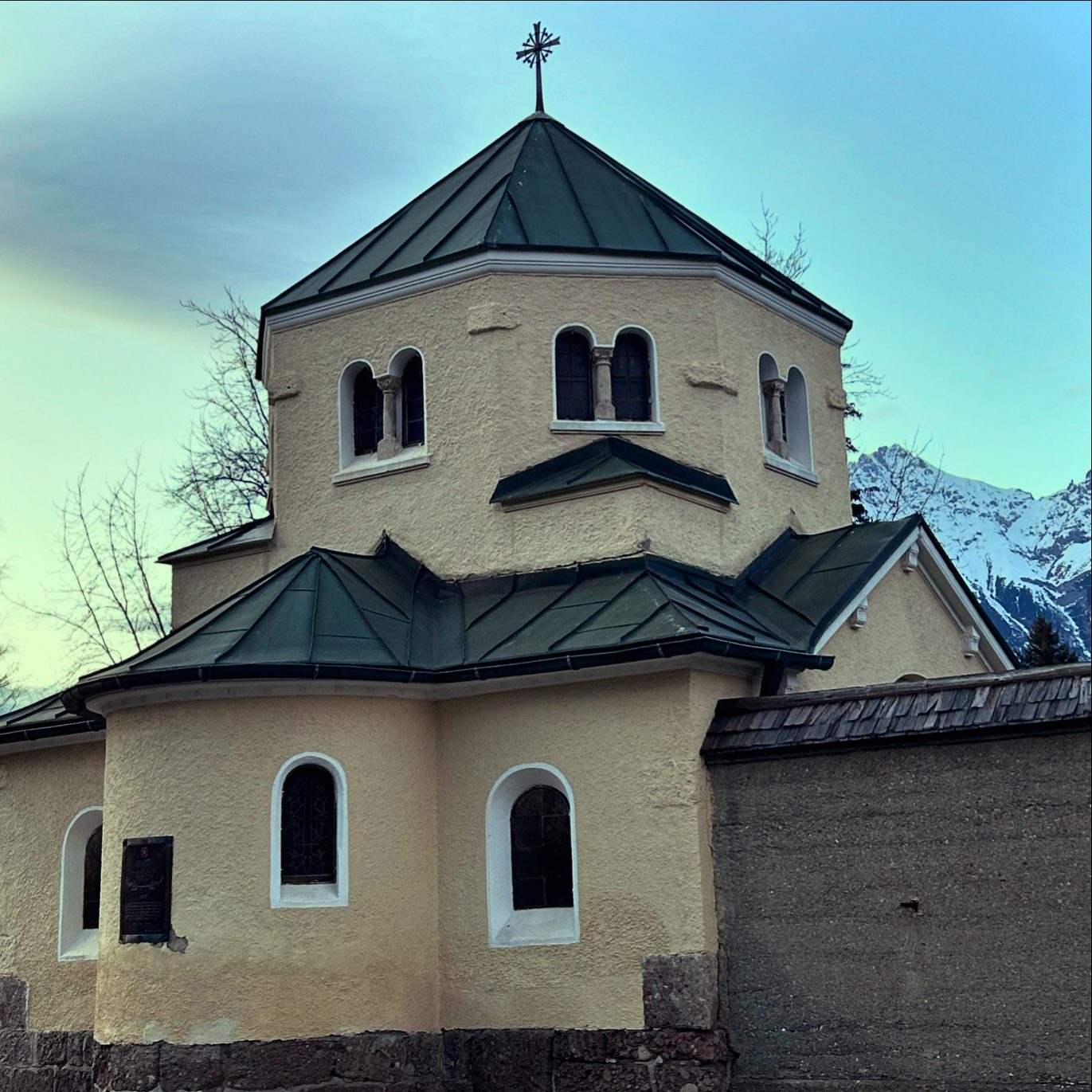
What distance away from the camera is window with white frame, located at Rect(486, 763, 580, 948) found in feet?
42.2

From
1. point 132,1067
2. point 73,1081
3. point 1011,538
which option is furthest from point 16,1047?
point 1011,538

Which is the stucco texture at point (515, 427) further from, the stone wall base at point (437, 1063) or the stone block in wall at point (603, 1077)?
the stone block in wall at point (603, 1077)

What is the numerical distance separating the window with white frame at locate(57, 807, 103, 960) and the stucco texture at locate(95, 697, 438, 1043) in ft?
8.57

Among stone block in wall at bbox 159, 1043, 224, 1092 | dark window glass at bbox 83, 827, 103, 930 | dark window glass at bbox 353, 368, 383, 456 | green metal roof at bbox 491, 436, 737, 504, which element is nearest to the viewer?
stone block in wall at bbox 159, 1043, 224, 1092

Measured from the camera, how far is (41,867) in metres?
15.7

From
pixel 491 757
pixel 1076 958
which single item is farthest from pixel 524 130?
pixel 1076 958

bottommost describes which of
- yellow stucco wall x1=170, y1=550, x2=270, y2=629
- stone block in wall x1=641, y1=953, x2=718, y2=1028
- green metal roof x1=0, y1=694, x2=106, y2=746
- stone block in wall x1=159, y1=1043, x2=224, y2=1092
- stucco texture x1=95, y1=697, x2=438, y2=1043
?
stone block in wall x1=159, y1=1043, x2=224, y2=1092

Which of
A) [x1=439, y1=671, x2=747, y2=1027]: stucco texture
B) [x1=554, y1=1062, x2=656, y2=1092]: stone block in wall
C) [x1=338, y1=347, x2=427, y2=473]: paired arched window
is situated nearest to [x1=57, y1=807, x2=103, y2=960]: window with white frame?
[x1=439, y1=671, x2=747, y2=1027]: stucco texture

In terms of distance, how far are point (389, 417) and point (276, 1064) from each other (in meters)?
6.45

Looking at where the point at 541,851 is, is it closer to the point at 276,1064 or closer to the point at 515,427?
the point at 276,1064

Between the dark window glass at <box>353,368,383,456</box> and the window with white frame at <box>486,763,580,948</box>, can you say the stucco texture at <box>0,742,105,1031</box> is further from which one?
the window with white frame at <box>486,763,580,948</box>

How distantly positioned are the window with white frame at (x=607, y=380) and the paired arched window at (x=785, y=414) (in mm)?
1357

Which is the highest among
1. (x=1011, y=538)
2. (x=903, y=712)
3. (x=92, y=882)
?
(x=1011, y=538)

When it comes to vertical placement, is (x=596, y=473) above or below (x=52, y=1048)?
above
